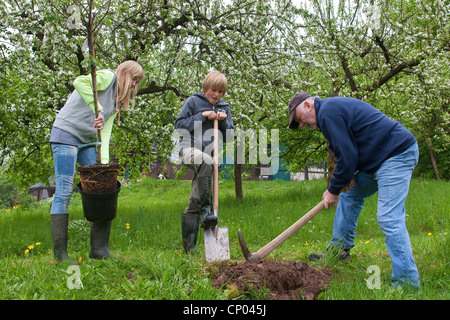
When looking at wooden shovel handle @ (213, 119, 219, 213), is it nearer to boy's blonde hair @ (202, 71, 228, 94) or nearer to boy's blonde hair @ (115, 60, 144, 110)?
boy's blonde hair @ (202, 71, 228, 94)

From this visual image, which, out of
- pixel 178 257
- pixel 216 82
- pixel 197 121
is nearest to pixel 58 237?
pixel 178 257

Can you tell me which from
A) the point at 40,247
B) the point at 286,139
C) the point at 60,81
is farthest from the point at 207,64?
the point at 40,247

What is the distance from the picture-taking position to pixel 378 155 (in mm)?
3059

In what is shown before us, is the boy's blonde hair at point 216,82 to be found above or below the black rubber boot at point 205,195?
above

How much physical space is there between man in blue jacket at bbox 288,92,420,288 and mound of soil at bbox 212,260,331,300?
0.58 m

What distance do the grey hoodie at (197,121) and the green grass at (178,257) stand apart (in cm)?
115

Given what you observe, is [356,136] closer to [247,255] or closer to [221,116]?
[247,255]

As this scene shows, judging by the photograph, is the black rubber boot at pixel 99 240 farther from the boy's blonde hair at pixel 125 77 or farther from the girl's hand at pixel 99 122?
the boy's blonde hair at pixel 125 77

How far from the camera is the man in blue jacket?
9.55 ft

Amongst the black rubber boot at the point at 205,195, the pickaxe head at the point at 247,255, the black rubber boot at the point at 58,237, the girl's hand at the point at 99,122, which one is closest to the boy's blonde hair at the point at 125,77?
the girl's hand at the point at 99,122

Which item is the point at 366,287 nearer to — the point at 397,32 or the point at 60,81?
the point at 60,81

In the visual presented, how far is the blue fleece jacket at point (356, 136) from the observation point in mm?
2998

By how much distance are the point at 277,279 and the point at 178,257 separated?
3.61 feet

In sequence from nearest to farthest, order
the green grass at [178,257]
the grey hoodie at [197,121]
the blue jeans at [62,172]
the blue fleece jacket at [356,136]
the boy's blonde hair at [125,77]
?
the green grass at [178,257], the blue fleece jacket at [356,136], the blue jeans at [62,172], the boy's blonde hair at [125,77], the grey hoodie at [197,121]
